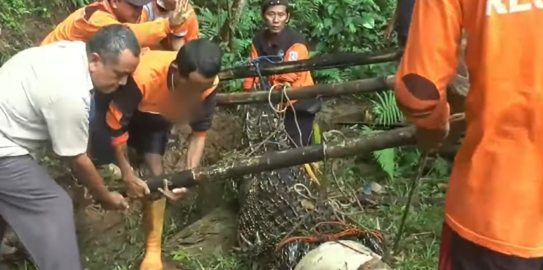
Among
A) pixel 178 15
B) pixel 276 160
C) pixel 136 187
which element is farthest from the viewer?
pixel 178 15

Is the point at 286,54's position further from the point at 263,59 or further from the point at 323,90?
the point at 323,90

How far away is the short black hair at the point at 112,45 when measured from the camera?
12.0 ft

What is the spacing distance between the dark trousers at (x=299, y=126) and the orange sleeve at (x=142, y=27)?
1.29 m

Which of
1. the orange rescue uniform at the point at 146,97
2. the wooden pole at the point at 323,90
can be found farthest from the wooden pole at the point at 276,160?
the wooden pole at the point at 323,90

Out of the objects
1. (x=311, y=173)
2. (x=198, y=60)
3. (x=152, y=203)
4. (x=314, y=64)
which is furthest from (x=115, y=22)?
(x=311, y=173)

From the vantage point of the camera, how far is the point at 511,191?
2592mm

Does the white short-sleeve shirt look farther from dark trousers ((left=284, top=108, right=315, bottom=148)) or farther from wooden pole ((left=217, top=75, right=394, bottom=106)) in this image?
dark trousers ((left=284, top=108, right=315, bottom=148))

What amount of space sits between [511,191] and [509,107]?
0.92 feet

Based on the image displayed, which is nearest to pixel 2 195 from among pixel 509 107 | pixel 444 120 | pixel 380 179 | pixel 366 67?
pixel 444 120

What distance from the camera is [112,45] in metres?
3.66

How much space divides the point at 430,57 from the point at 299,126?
380cm

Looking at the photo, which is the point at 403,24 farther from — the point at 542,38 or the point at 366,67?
the point at 542,38

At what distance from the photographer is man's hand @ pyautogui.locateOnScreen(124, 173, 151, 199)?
4.14 meters

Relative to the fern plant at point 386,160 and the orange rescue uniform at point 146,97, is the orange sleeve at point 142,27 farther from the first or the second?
the fern plant at point 386,160
